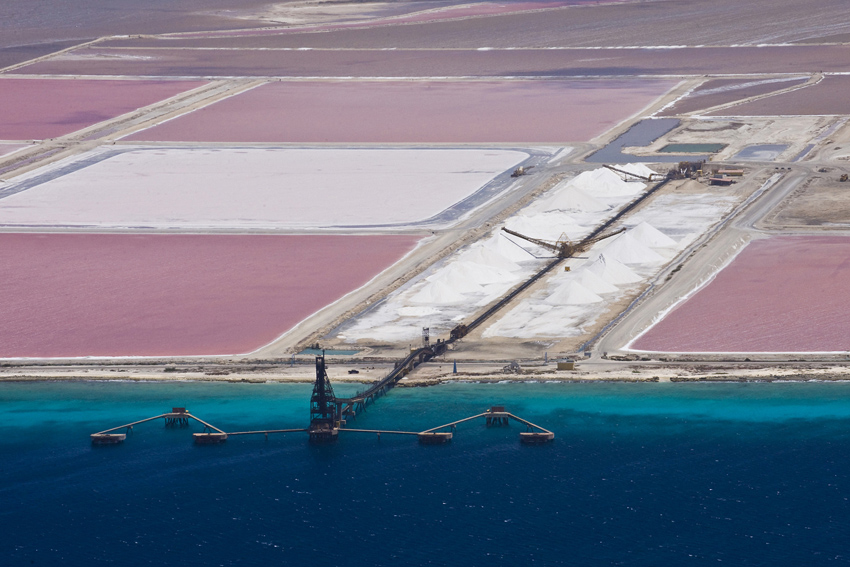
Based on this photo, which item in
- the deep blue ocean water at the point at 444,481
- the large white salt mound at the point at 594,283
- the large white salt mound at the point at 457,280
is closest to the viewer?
the deep blue ocean water at the point at 444,481

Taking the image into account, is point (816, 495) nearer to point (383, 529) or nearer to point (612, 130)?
point (383, 529)

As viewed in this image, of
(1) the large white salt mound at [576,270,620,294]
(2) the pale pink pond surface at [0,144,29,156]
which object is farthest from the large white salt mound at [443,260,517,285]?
(2) the pale pink pond surface at [0,144,29,156]

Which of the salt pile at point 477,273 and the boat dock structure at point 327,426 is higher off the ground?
the salt pile at point 477,273

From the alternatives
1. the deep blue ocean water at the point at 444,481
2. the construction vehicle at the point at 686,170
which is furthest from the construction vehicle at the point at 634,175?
the deep blue ocean water at the point at 444,481

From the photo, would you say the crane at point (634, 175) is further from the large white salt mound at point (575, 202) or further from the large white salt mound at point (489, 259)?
the large white salt mound at point (489, 259)

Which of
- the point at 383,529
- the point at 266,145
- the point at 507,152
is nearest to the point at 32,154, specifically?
the point at 266,145

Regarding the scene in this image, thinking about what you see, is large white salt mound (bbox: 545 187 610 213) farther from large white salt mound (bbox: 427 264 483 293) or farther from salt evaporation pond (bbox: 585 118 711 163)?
large white salt mound (bbox: 427 264 483 293)

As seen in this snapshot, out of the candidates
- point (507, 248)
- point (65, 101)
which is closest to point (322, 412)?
point (507, 248)
